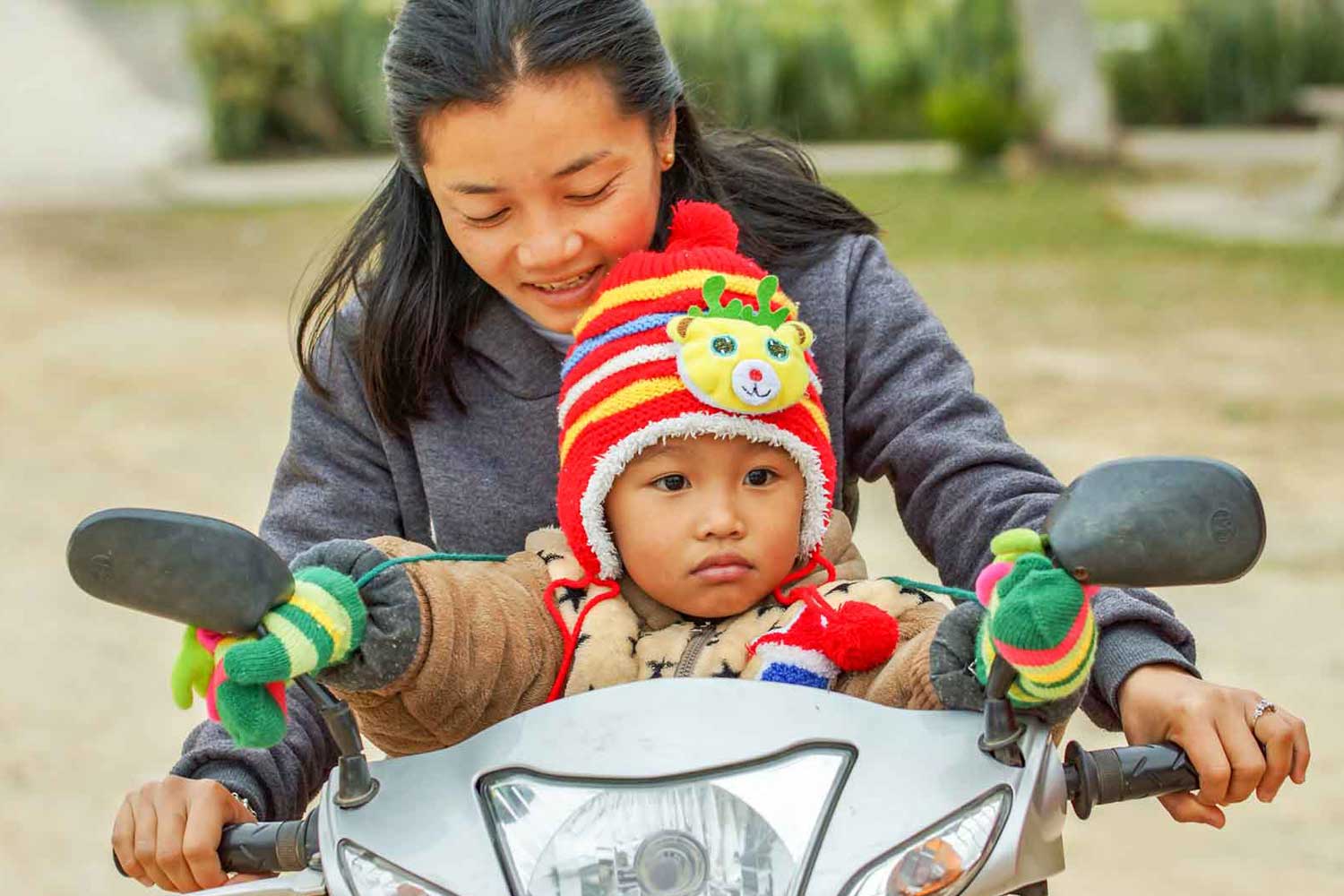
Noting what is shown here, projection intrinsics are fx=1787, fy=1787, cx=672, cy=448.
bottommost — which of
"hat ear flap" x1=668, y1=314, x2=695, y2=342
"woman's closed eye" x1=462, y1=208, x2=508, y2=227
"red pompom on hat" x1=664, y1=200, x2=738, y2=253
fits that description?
"hat ear flap" x1=668, y1=314, x2=695, y2=342

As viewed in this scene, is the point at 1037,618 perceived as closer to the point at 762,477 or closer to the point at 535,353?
the point at 762,477

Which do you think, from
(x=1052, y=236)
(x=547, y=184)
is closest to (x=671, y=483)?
(x=547, y=184)

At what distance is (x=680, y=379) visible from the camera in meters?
1.82

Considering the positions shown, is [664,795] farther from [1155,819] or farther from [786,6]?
[786,6]

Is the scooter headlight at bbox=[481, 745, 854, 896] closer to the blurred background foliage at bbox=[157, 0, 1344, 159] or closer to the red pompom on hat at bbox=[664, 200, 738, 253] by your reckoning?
the red pompom on hat at bbox=[664, 200, 738, 253]

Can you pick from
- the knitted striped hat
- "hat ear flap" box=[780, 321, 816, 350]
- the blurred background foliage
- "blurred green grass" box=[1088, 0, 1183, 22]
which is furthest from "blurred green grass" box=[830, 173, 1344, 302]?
"blurred green grass" box=[1088, 0, 1183, 22]

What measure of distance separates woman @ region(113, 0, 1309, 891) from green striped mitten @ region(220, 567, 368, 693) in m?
0.33

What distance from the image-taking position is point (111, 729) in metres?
4.91

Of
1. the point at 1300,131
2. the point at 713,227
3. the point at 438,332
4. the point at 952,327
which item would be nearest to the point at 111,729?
the point at 438,332

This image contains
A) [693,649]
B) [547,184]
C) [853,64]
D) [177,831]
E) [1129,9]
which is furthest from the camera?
[1129,9]

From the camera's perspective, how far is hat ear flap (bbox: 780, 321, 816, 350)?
5.97 feet

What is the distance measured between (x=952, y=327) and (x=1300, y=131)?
31.2 ft

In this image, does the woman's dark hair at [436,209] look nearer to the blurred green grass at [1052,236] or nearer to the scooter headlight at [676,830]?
the scooter headlight at [676,830]

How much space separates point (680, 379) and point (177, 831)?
2.18 ft
